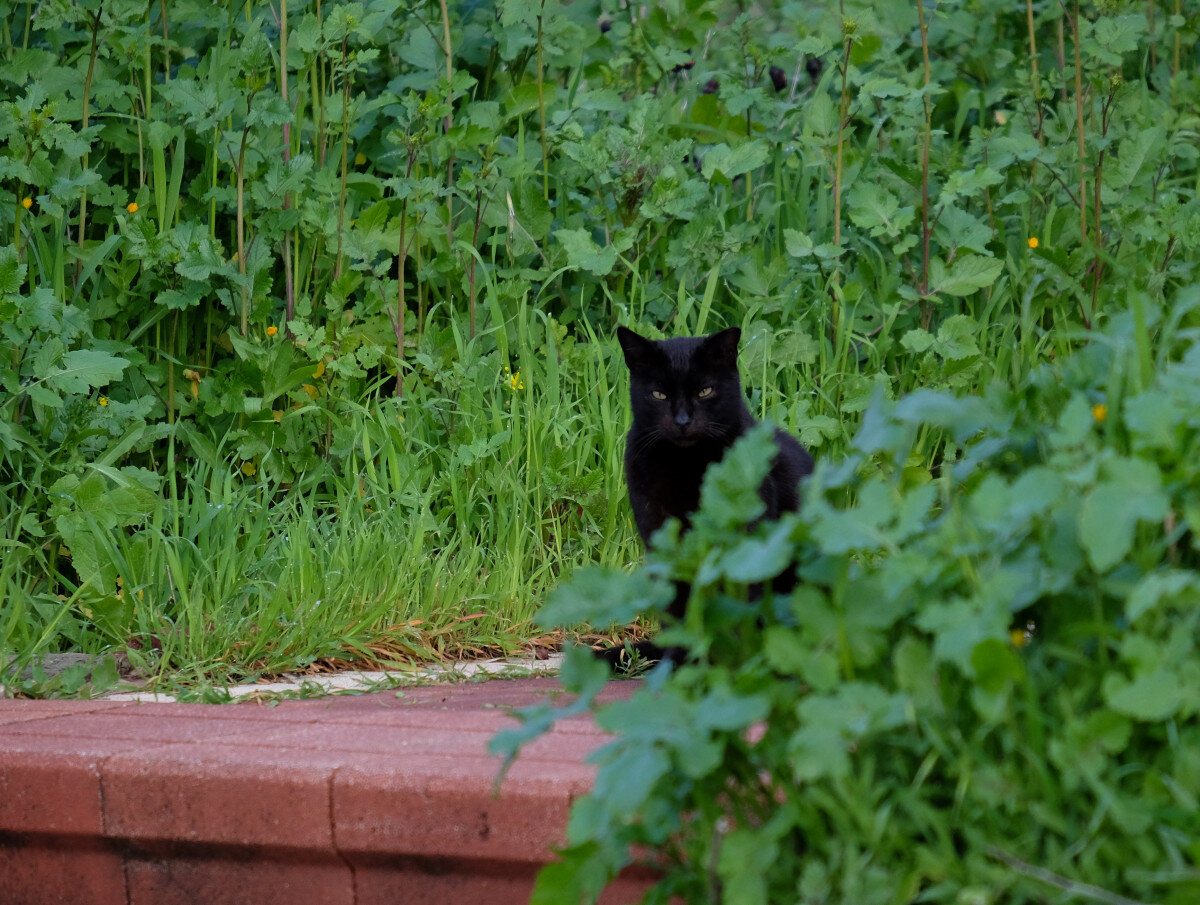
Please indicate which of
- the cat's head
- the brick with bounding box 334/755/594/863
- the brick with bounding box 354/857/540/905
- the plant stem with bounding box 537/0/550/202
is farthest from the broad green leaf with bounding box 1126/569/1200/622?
the plant stem with bounding box 537/0/550/202

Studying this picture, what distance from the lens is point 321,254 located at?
395 cm

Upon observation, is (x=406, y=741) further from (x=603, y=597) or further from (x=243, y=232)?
(x=243, y=232)

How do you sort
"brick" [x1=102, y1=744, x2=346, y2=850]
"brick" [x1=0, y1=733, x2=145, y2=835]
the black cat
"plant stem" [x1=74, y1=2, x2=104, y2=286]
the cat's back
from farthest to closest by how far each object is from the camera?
1. "plant stem" [x1=74, y1=2, x2=104, y2=286]
2. the black cat
3. the cat's back
4. "brick" [x1=0, y1=733, x2=145, y2=835]
5. "brick" [x1=102, y1=744, x2=346, y2=850]

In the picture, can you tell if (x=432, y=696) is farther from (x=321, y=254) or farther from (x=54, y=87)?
(x=54, y=87)

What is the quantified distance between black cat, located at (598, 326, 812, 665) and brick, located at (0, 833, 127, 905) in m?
1.39

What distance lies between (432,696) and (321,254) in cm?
196

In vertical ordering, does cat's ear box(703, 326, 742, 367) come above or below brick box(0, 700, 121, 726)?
above

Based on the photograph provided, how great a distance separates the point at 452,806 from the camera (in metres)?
1.68

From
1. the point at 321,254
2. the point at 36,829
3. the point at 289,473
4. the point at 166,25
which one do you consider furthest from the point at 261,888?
the point at 166,25

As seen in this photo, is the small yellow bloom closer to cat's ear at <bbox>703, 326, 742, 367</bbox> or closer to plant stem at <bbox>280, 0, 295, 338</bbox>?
plant stem at <bbox>280, 0, 295, 338</bbox>

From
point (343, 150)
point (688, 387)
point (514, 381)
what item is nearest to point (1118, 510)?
point (688, 387)

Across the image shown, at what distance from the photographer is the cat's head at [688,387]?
2986 mm

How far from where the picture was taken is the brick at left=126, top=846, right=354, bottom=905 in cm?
179

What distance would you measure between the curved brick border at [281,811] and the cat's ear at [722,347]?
48.3 inches
